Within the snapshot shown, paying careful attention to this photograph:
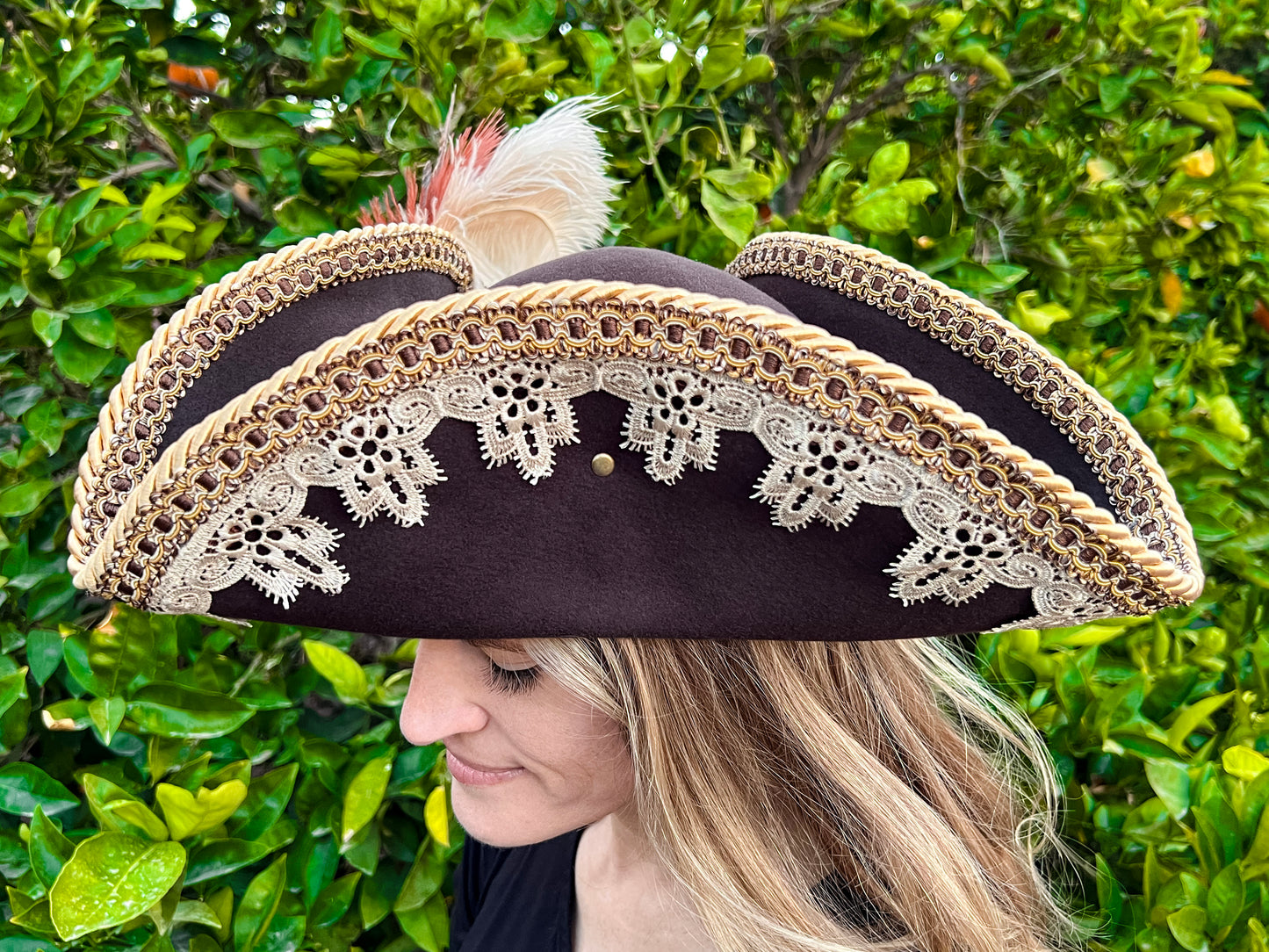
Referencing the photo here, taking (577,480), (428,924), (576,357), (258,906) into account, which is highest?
(576,357)

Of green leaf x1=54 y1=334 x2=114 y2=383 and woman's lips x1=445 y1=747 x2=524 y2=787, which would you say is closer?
woman's lips x1=445 y1=747 x2=524 y2=787

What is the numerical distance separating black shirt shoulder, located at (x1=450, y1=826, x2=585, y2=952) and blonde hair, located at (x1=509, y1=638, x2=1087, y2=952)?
1.54 ft

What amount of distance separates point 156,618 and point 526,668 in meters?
0.60

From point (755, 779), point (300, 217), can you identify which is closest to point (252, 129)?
point (300, 217)

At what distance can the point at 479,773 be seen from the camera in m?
1.10

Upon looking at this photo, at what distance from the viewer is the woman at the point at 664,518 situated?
0.72 metres

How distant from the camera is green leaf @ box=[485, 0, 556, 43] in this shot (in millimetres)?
1408

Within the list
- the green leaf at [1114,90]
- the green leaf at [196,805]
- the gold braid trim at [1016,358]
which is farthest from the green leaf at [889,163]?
the green leaf at [196,805]

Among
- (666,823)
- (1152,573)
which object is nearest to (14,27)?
(666,823)

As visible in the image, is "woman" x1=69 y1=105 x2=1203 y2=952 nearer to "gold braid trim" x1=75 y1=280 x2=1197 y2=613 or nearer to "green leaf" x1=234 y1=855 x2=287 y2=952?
"gold braid trim" x1=75 y1=280 x2=1197 y2=613

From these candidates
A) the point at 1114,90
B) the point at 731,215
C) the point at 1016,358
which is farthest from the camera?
the point at 1114,90

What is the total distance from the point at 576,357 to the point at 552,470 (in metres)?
0.12

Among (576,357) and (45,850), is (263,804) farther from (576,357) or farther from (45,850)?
(576,357)

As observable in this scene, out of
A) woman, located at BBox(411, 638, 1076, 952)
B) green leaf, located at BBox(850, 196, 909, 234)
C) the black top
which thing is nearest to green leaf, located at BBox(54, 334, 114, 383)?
woman, located at BBox(411, 638, 1076, 952)
